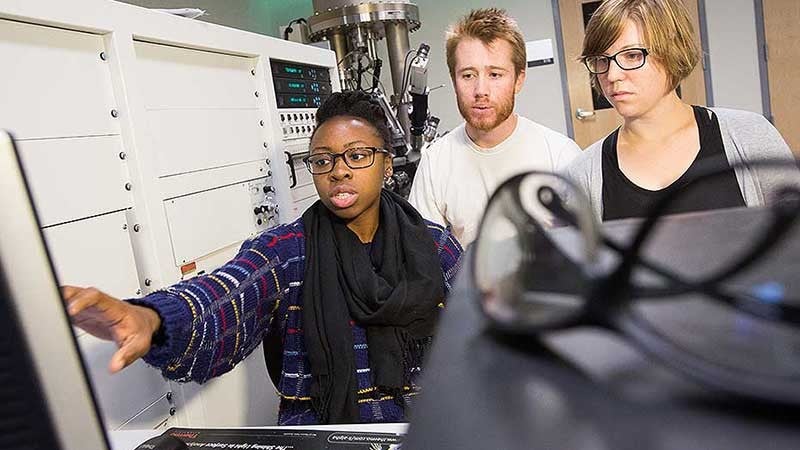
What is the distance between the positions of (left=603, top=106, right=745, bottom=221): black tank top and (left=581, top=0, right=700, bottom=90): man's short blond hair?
89 millimetres

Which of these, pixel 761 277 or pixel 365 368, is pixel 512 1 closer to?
pixel 365 368

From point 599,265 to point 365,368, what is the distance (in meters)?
1.06

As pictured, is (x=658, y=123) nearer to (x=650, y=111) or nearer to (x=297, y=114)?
(x=650, y=111)

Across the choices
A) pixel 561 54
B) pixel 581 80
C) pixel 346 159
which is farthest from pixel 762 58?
pixel 346 159

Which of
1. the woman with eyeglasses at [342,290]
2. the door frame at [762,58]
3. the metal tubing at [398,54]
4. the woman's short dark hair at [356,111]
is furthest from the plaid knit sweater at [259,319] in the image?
the door frame at [762,58]

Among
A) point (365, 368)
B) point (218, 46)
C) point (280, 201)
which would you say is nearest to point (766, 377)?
point (365, 368)

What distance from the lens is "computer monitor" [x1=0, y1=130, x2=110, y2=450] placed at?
0.95ft

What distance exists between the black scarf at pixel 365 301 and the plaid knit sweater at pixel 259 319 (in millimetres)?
26

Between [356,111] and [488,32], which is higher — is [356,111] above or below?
below

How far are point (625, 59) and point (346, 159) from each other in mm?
581

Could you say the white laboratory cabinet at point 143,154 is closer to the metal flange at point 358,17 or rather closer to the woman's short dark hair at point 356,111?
the woman's short dark hair at point 356,111

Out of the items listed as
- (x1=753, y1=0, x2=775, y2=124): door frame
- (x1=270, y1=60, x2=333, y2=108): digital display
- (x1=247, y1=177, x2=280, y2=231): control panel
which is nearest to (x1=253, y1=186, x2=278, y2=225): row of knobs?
→ (x1=247, y1=177, x2=280, y2=231): control panel

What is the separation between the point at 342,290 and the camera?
4.30ft

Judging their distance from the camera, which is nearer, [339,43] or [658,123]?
[658,123]
